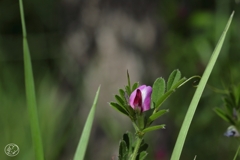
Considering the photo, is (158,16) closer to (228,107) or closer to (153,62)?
(153,62)

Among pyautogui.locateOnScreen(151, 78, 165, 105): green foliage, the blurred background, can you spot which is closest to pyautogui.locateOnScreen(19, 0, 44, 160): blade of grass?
pyautogui.locateOnScreen(151, 78, 165, 105): green foliage

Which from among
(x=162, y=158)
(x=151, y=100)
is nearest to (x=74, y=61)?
(x=162, y=158)

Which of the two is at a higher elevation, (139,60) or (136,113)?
(139,60)

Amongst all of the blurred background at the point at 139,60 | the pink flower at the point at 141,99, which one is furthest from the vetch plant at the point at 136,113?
the blurred background at the point at 139,60

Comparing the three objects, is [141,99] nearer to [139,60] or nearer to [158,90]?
[158,90]

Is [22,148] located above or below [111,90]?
below

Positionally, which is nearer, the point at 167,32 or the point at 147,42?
the point at 147,42

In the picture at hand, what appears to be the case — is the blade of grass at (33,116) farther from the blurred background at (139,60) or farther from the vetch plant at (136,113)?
the blurred background at (139,60)

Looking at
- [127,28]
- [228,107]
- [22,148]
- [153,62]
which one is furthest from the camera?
[153,62]

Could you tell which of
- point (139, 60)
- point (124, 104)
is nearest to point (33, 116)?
point (124, 104)
